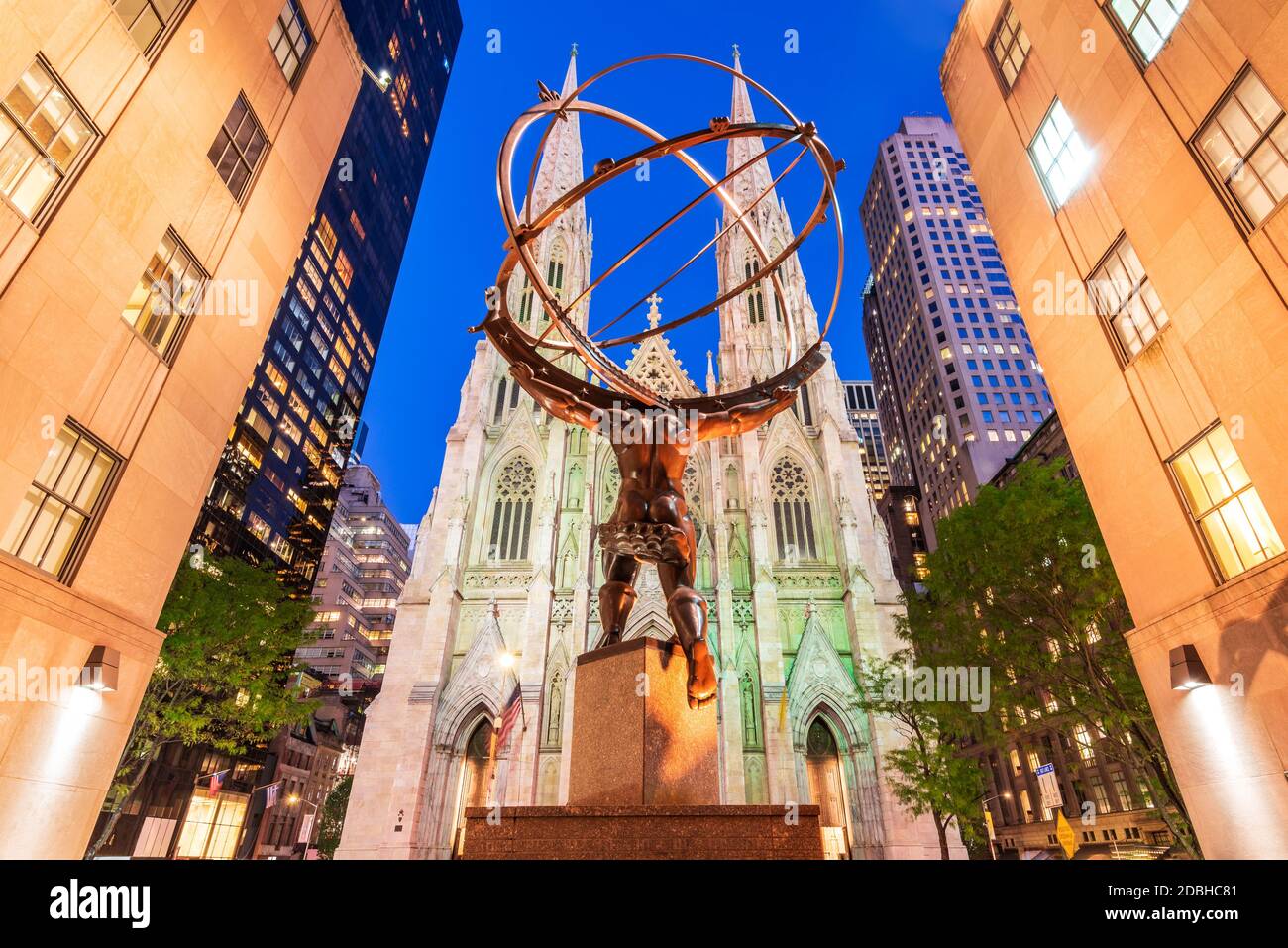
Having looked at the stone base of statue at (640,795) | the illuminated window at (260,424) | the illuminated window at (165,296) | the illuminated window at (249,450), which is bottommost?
the stone base of statue at (640,795)

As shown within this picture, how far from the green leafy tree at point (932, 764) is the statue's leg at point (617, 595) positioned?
46.9 feet

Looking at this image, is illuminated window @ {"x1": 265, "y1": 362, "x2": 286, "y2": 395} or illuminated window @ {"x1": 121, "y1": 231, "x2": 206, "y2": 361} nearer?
illuminated window @ {"x1": 121, "y1": 231, "x2": 206, "y2": 361}

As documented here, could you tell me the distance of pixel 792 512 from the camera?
3344cm

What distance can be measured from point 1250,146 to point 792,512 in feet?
83.6

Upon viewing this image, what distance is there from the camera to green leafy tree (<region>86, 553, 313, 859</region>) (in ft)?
58.0

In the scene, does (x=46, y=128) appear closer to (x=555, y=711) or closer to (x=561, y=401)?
(x=561, y=401)

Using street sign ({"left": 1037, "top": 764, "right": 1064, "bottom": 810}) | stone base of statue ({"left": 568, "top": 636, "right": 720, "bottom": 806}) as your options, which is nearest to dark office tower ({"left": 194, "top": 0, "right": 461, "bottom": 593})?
stone base of statue ({"left": 568, "top": 636, "right": 720, "bottom": 806})

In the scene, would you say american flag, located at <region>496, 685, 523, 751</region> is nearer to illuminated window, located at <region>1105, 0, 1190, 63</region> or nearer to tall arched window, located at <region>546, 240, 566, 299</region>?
illuminated window, located at <region>1105, 0, 1190, 63</region>

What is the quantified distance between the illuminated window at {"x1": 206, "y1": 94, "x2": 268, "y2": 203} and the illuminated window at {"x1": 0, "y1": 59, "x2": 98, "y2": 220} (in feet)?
8.60

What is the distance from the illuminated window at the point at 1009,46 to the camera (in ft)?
44.7

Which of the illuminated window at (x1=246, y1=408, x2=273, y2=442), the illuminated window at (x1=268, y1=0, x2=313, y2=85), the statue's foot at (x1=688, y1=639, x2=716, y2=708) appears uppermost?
the illuminated window at (x1=246, y1=408, x2=273, y2=442)

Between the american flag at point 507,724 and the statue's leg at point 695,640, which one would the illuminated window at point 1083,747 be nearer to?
the american flag at point 507,724

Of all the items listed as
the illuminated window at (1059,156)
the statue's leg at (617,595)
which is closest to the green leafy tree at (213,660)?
the statue's leg at (617,595)

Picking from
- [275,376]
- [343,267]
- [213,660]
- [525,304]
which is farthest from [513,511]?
[343,267]
